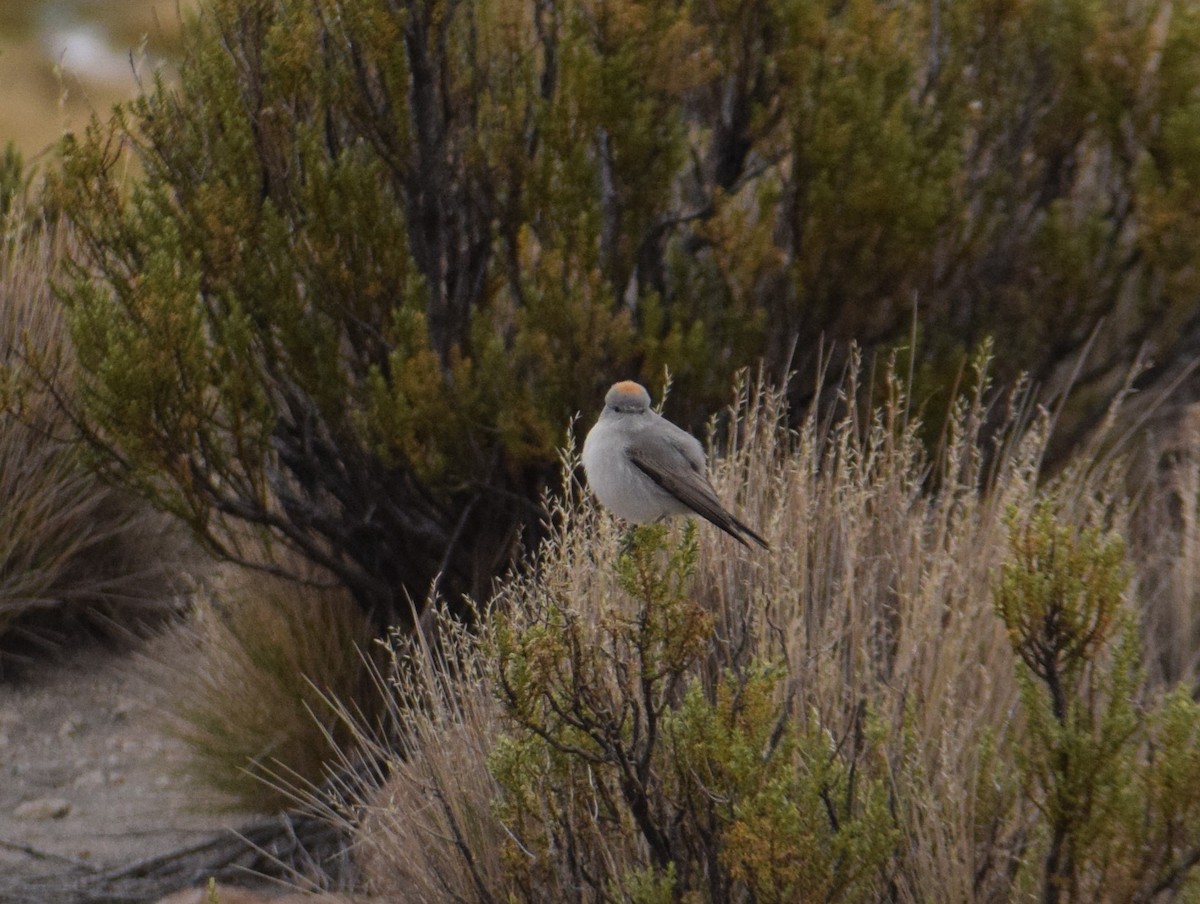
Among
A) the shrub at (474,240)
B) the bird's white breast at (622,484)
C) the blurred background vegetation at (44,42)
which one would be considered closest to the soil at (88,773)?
the shrub at (474,240)

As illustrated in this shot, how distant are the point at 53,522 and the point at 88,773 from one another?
0.96 m

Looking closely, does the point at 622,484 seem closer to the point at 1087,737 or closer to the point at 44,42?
the point at 1087,737

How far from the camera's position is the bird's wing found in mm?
3256

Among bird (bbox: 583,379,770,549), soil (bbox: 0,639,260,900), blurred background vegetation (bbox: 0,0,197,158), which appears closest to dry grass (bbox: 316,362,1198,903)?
bird (bbox: 583,379,770,549)

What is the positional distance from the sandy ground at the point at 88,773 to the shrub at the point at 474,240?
80 cm

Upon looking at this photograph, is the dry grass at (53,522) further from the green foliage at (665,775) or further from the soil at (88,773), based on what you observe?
the green foliage at (665,775)

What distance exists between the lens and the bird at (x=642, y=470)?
3252mm

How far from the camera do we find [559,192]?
4.94m

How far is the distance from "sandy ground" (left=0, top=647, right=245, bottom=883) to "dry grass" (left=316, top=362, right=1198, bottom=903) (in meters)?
1.20

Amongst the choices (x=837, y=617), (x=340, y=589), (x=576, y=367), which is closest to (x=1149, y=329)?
(x=576, y=367)

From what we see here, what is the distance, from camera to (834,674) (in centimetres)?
347

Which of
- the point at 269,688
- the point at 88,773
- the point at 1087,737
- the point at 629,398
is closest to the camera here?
the point at 1087,737

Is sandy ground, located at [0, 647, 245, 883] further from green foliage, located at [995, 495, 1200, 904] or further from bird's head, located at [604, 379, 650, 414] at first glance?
green foliage, located at [995, 495, 1200, 904]

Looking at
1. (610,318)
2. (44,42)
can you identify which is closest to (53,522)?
(610,318)
